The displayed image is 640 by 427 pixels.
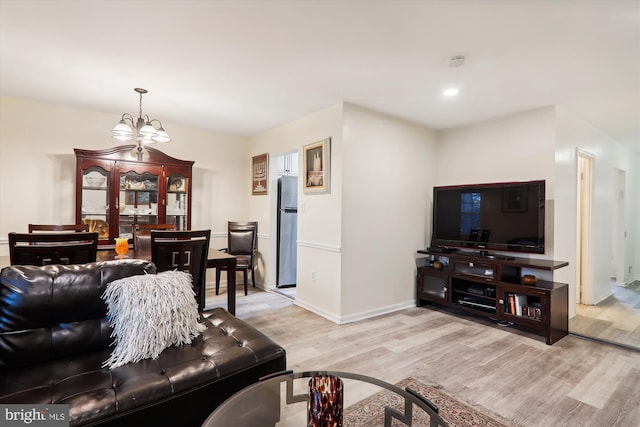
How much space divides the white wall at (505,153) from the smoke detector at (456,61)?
1594 millimetres

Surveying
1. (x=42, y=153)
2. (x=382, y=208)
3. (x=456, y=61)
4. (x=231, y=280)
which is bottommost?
(x=231, y=280)

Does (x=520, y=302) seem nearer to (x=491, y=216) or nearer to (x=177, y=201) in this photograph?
(x=491, y=216)

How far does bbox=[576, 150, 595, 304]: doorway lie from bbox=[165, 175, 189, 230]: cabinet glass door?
5191mm

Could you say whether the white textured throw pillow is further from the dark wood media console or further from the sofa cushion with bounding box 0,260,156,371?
the dark wood media console

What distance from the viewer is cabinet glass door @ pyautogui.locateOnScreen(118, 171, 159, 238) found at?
389cm

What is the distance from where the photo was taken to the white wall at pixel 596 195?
3447 mm

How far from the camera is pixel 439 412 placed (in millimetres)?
1896

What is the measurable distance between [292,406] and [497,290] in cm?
273

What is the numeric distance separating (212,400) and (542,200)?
11.1 ft

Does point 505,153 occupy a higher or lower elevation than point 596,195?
higher

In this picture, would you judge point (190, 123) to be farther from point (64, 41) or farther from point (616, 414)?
point (616, 414)

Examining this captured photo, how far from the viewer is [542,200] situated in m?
3.19

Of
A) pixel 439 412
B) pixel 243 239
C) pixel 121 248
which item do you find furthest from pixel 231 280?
pixel 439 412

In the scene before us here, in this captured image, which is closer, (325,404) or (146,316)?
(325,404)
